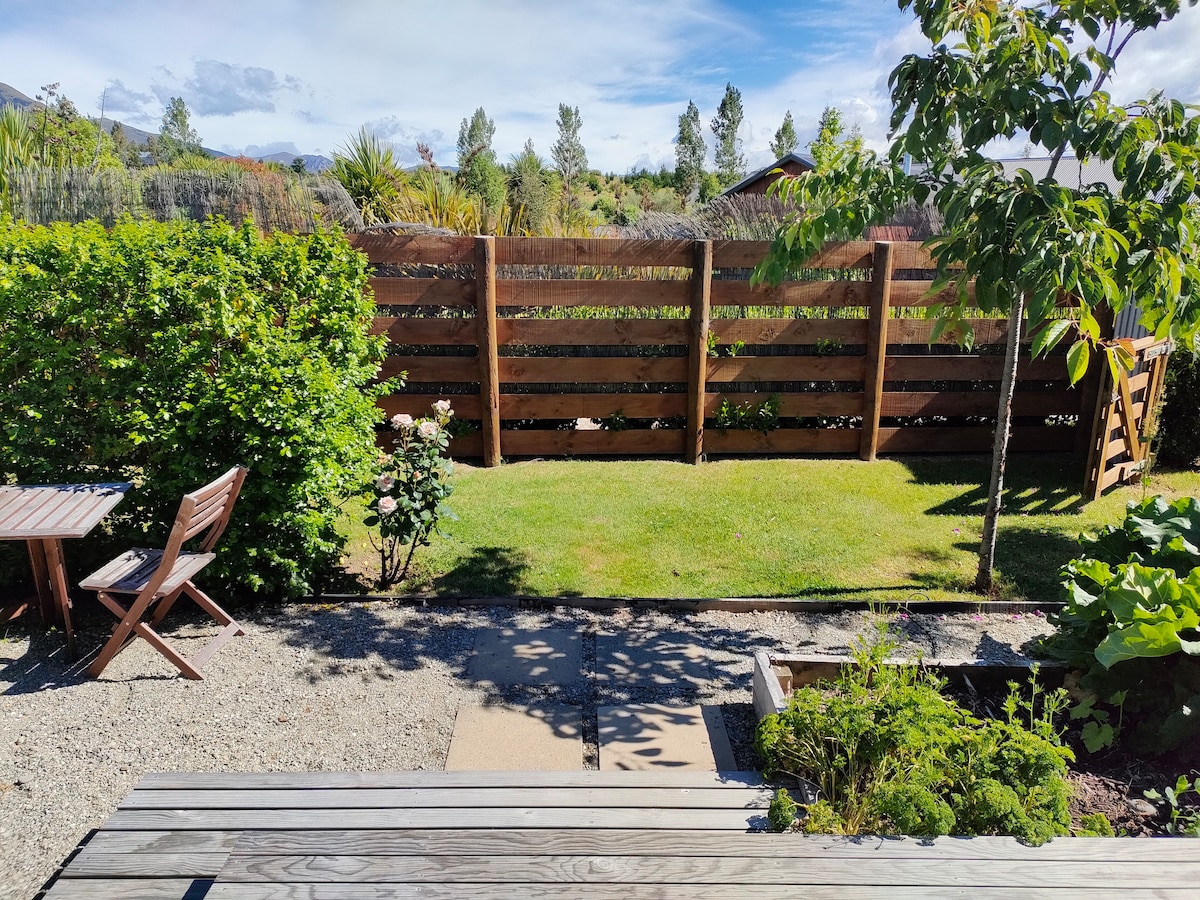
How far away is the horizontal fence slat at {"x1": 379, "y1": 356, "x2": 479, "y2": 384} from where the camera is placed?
711cm

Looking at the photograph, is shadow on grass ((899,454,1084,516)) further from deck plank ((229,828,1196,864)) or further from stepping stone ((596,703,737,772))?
deck plank ((229,828,1196,864))

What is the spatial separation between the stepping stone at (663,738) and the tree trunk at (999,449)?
2.25 meters

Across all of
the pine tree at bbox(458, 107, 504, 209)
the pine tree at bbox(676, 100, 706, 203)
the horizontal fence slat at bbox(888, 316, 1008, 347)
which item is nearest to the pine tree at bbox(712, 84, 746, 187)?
the pine tree at bbox(676, 100, 706, 203)

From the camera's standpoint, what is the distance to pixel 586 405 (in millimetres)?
7355

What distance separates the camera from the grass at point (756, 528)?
5023 mm

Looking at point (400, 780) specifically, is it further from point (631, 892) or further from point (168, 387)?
point (168, 387)

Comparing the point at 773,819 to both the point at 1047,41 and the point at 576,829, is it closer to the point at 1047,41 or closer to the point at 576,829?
the point at 576,829

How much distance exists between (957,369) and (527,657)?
533cm

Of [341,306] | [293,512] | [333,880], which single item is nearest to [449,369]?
[341,306]

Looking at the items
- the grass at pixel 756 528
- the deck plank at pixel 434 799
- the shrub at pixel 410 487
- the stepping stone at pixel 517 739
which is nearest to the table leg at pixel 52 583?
the shrub at pixel 410 487

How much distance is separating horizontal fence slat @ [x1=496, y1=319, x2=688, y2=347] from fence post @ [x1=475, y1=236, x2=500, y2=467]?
0.69 feet

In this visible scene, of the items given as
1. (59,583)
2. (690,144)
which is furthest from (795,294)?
(690,144)

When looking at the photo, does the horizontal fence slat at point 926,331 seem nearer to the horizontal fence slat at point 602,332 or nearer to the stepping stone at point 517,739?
the horizontal fence slat at point 602,332

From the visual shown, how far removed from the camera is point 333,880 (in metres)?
1.88
